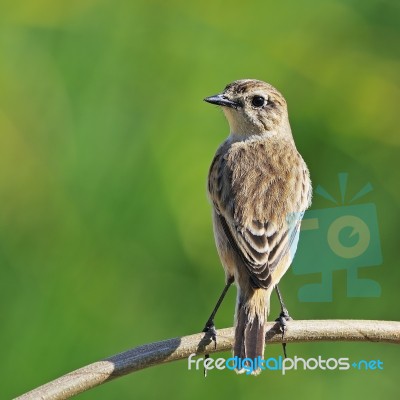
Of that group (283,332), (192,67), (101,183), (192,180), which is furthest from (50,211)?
(283,332)

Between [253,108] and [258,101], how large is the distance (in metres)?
0.04

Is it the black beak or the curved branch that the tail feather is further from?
the black beak

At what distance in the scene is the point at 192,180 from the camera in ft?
16.5

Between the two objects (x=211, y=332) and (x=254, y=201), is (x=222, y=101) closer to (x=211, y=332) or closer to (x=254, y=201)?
(x=254, y=201)

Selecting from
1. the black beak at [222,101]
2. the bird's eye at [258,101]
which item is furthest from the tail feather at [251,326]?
the bird's eye at [258,101]

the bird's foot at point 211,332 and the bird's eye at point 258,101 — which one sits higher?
the bird's eye at point 258,101

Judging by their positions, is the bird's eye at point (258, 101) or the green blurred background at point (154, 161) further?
the green blurred background at point (154, 161)

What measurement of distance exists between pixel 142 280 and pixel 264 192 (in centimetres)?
102

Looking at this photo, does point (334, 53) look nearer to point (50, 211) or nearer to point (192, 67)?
point (192, 67)

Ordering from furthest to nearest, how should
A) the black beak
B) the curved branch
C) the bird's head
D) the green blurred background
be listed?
1. the green blurred background
2. the bird's head
3. the black beak
4. the curved branch

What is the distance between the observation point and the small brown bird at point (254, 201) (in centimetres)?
371

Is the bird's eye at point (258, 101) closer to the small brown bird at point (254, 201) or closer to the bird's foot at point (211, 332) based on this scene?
the small brown bird at point (254, 201)

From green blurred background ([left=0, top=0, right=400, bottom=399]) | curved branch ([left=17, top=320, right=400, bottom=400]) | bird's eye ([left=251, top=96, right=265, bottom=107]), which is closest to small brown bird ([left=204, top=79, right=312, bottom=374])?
bird's eye ([left=251, top=96, right=265, bottom=107])

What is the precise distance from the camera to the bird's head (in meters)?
4.28
